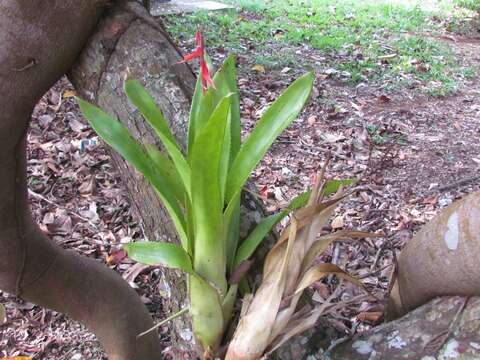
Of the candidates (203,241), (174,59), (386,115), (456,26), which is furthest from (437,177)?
(456,26)

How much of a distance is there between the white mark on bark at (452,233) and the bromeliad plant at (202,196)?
352 mm

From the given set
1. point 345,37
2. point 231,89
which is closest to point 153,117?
point 231,89

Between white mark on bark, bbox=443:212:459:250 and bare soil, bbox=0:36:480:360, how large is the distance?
19.9 inches

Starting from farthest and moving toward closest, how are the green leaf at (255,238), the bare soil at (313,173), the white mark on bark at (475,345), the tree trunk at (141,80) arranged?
the bare soil at (313,173), the tree trunk at (141,80), the green leaf at (255,238), the white mark on bark at (475,345)

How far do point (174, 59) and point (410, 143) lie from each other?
2.31 metres

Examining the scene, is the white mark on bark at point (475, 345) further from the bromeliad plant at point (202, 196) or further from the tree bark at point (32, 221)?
the tree bark at point (32, 221)

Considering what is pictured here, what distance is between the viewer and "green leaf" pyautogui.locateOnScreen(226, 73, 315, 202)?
1034mm

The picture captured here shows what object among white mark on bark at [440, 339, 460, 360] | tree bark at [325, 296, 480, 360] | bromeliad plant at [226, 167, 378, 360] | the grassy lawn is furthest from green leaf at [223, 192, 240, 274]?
the grassy lawn

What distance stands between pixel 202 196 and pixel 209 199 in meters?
0.01

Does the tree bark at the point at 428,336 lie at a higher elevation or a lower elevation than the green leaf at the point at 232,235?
lower

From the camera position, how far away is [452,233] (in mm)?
1151

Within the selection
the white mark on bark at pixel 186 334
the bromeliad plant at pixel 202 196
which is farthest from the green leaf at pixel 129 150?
the white mark on bark at pixel 186 334

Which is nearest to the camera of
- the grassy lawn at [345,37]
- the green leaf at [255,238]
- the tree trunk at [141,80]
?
the green leaf at [255,238]

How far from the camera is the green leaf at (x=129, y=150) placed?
3.41ft
